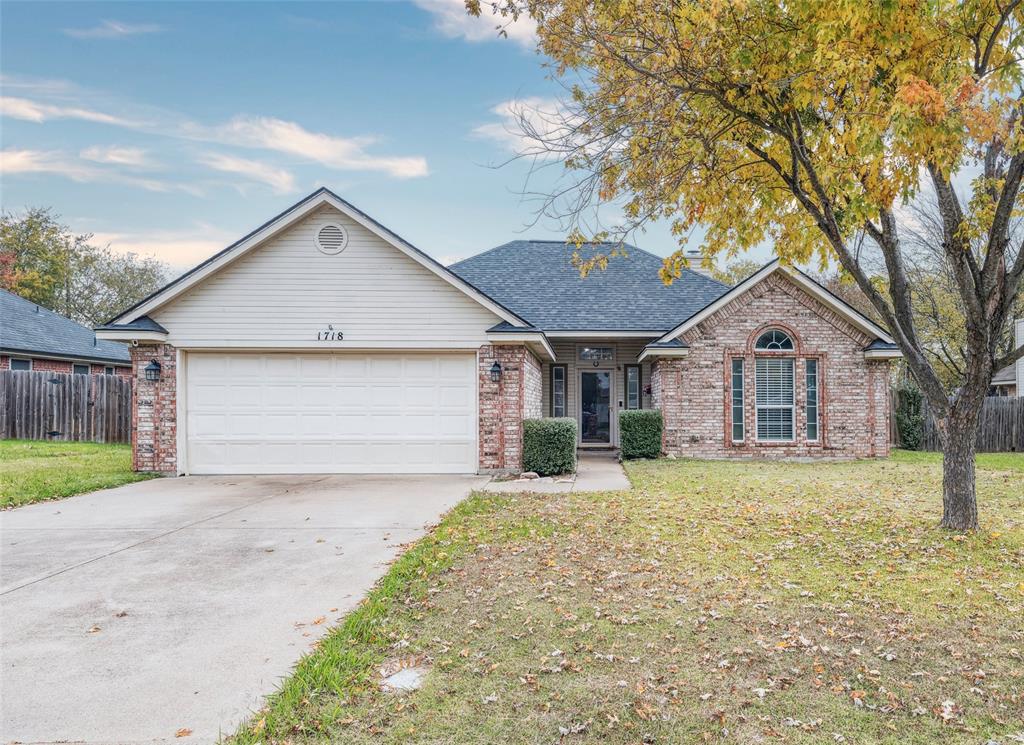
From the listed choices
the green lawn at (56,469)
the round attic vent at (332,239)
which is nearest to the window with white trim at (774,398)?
the round attic vent at (332,239)

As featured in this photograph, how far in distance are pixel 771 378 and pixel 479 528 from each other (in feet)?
35.5

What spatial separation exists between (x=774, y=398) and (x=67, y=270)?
136 ft

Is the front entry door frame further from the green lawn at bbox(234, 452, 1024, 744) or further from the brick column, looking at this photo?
the green lawn at bbox(234, 452, 1024, 744)

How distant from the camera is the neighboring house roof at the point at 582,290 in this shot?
16328 mm

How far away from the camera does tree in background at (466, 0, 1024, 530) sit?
5516 millimetres

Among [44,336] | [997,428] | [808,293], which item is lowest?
[997,428]

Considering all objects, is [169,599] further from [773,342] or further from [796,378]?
[796,378]

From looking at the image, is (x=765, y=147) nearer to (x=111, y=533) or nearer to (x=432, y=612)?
(x=432, y=612)

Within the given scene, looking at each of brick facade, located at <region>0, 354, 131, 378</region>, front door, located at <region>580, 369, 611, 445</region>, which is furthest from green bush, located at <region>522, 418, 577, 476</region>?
brick facade, located at <region>0, 354, 131, 378</region>

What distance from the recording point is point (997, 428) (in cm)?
1834

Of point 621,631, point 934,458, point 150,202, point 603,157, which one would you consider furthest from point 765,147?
point 150,202

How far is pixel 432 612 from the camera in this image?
441 centimetres

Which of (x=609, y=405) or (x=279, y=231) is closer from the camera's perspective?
(x=279, y=231)

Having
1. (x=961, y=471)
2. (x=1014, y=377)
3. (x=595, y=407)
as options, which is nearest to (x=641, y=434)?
(x=595, y=407)
